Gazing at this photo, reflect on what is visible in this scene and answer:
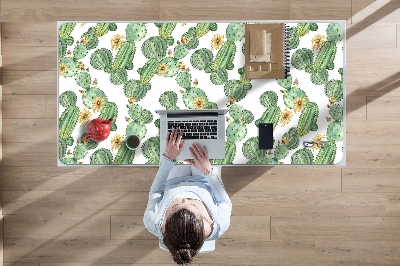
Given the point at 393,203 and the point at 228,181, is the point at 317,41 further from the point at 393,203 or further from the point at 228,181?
the point at 393,203

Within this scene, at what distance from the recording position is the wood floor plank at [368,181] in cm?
253

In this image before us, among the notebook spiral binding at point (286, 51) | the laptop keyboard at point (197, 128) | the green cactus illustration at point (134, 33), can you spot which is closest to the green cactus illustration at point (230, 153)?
the laptop keyboard at point (197, 128)

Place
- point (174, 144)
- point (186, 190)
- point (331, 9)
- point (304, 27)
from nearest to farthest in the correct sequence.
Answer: point (186, 190) < point (174, 144) < point (304, 27) < point (331, 9)

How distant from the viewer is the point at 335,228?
8.36 feet

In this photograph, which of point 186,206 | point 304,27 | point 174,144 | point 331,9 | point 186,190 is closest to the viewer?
point 186,206

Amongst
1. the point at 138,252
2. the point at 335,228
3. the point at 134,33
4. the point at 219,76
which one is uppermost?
the point at 134,33

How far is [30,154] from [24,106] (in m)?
0.29

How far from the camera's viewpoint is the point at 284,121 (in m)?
2.26

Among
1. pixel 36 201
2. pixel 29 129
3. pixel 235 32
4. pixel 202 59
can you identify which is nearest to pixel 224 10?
pixel 235 32

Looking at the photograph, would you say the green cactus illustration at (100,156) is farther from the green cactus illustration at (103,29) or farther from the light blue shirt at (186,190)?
the green cactus illustration at (103,29)

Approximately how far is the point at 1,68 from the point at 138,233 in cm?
126

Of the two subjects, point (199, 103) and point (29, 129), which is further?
point (29, 129)

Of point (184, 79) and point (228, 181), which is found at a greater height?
point (184, 79)

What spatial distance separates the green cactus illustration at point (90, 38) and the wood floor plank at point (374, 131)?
1.51m
